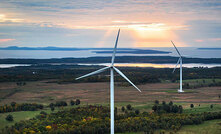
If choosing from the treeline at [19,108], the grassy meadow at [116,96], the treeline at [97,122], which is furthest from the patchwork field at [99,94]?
the treeline at [97,122]

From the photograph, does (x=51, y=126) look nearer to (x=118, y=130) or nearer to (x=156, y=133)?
(x=118, y=130)

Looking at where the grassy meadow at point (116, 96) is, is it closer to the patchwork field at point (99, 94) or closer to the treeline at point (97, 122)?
the patchwork field at point (99, 94)

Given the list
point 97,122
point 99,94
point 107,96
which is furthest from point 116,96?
point 97,122

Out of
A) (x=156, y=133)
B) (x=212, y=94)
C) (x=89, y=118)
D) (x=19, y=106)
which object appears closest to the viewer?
(x=156, y=133)

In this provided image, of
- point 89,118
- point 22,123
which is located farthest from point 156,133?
point 22,123

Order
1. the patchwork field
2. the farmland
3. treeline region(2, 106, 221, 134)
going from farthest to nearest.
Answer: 1. the patchwork field
2. the farmland
3. treeline region(2, 106, 221, 134)

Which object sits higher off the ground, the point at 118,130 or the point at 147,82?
the point at 147,82

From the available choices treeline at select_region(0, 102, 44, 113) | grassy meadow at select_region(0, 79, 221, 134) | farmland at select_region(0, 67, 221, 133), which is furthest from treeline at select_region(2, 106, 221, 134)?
treeline at select_region(0, 102, 44, 113)

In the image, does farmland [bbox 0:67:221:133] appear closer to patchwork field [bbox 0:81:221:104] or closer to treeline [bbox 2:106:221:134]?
patchwork field [bbox 0:81:221:104]

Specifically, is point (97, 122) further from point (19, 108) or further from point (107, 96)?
point (107, 96)
